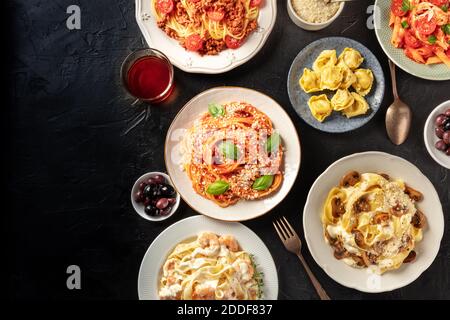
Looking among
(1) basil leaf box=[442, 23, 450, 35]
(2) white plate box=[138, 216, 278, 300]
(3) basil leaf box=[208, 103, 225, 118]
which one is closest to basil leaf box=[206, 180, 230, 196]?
(2) white plate box=[138, 216, 278, 300]

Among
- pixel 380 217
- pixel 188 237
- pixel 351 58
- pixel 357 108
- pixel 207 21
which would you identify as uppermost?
pixel 207 21

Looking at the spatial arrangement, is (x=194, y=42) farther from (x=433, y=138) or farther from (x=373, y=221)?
(x=433, y=138)

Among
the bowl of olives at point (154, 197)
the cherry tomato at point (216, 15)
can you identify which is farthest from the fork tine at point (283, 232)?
the cherry tomato at point (216, 15)

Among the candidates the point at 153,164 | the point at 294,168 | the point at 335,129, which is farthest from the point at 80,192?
the point at 335,129

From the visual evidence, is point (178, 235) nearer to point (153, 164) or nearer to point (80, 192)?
point (153, 164)

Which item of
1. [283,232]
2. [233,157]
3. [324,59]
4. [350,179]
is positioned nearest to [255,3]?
[324,59]

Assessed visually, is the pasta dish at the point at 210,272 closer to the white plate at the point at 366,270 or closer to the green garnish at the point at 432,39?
the white plate at the point at 366,270
